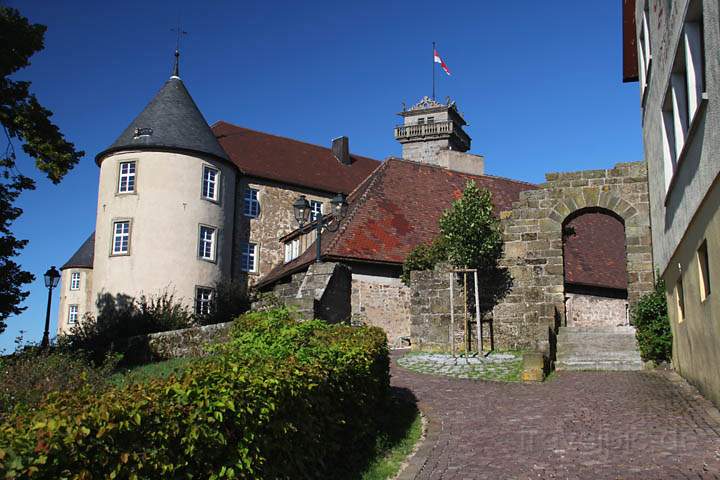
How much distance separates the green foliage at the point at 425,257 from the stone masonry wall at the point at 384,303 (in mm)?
864

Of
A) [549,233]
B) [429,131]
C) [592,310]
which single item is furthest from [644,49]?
[429,131]

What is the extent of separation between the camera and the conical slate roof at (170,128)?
30047 mm

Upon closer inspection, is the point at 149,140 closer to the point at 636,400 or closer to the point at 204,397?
the point at 636,400

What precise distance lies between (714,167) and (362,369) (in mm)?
4671

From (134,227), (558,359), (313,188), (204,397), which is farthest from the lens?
(313,188)

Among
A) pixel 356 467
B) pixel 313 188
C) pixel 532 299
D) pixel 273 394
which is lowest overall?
pixel 356 467

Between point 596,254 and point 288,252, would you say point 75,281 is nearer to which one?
point 288,252

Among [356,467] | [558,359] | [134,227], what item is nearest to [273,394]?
[356,467]

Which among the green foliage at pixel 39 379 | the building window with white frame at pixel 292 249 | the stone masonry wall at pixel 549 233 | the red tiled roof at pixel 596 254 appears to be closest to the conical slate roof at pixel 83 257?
the building window with white frame at pixel 292 249

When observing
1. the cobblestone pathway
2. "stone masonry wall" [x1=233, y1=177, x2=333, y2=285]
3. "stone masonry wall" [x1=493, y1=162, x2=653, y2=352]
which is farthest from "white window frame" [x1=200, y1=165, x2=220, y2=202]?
the cobblestone pathway

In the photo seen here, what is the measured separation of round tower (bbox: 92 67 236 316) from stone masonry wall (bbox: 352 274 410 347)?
771 cm

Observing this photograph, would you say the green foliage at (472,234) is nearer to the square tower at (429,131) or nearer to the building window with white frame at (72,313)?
the building window with white frame at (72,313)

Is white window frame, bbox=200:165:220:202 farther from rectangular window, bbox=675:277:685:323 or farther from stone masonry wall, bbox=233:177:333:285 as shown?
rectangular window, bbox=675:277:685:323

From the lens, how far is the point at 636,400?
11.1 metres
